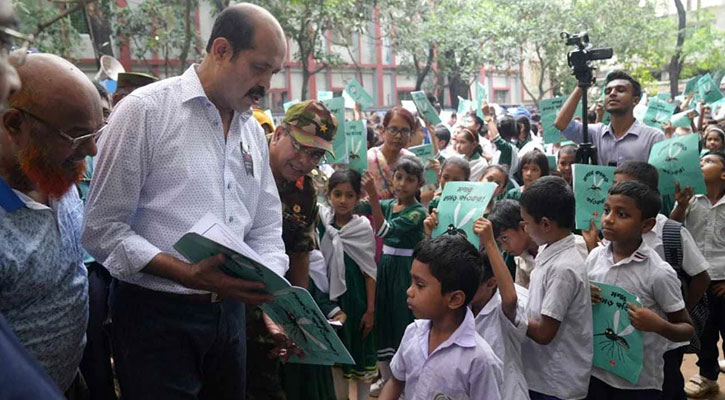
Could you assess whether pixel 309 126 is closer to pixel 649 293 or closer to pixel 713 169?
pixel 649 293

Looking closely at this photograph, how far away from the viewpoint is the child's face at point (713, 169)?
4352mm

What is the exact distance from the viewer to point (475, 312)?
115 inches

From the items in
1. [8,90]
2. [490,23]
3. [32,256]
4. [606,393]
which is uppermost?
[490,23]

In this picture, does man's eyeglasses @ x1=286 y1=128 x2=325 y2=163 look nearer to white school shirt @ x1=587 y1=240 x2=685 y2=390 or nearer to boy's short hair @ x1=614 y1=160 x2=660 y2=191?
white school shirt @ x1=587 y1=240 x2=685 y2=390

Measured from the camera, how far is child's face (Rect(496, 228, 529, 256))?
3326 mm

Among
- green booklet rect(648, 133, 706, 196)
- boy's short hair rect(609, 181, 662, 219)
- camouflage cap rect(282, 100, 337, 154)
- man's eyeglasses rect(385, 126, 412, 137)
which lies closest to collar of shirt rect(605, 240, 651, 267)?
boy's short hair rect(609, 181, 662, 219)

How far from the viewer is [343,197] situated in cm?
406

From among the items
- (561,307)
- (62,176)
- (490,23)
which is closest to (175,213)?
(62,176)

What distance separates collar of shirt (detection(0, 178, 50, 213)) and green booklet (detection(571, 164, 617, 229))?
2.80 m

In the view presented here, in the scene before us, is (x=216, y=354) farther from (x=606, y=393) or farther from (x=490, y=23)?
(x=490, y=23)

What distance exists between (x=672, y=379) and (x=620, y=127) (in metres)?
2.01

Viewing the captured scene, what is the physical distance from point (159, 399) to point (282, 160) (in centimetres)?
119

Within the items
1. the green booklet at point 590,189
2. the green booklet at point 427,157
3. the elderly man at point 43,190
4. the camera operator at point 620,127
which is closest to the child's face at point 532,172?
the camera operator at point 620,127

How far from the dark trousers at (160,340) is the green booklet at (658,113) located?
21.2 ft
